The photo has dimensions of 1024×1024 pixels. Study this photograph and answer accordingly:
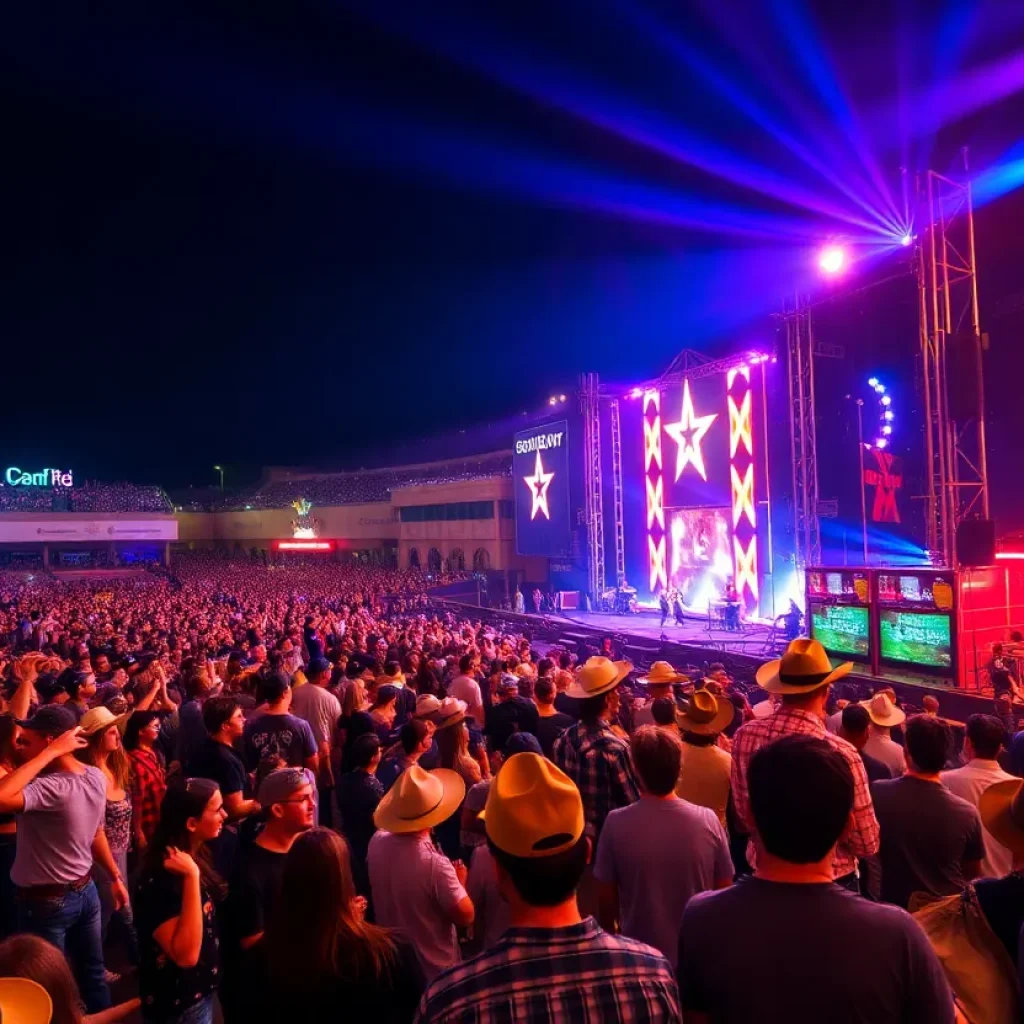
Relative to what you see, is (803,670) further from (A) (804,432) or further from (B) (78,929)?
(A) (804,432)

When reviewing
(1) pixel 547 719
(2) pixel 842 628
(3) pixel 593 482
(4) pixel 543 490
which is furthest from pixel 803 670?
(4) pixel 543 490

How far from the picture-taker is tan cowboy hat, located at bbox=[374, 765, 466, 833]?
2.92 metres

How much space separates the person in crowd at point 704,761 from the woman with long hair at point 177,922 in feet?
7.31

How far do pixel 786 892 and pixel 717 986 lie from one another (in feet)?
0.85

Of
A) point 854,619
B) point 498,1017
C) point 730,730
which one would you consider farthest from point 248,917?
point 854,619

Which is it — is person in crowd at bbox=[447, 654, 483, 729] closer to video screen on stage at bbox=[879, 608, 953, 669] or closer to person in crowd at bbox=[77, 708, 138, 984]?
person in crowd at bbox=[77, 708, 138, 984]

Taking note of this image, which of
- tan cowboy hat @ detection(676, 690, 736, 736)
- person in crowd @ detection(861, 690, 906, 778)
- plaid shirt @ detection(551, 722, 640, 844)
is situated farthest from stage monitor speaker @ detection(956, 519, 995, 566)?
plaid shirt @ detection(551, 722, 640, 844)

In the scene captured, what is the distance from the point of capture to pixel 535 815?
5.80 ft

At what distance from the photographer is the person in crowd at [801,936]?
1.60 metres

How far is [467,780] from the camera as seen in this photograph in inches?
178

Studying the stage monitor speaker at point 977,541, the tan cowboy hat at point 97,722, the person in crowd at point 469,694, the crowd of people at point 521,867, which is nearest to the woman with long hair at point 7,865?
the crowd of people at point 521,867

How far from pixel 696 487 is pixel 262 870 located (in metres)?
23.5

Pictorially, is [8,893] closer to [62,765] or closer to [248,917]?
[62,765]

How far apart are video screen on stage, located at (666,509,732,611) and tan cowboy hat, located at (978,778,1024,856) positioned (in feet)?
70.2
